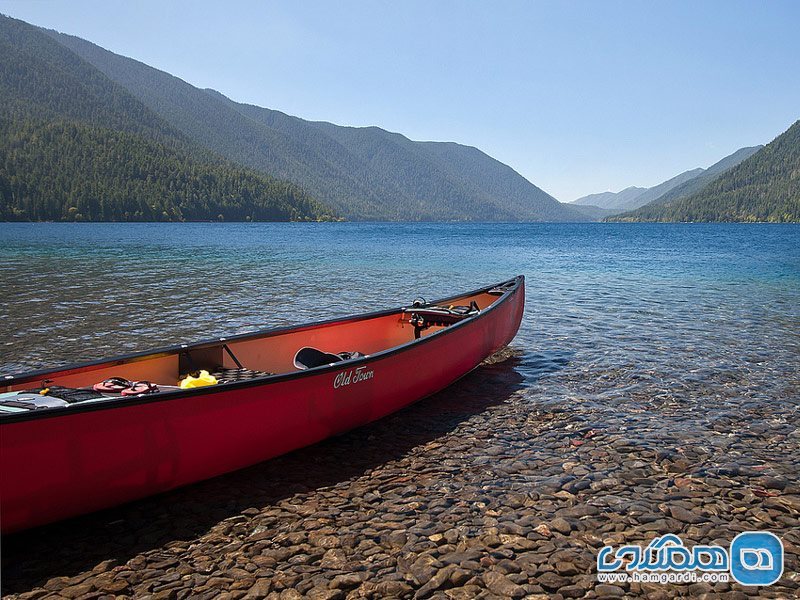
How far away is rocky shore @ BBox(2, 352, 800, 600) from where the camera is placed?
513 centimetres

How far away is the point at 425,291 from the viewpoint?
2689cm

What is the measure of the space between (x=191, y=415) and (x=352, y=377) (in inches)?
97.6

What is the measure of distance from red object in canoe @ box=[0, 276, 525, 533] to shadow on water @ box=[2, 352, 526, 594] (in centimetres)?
21

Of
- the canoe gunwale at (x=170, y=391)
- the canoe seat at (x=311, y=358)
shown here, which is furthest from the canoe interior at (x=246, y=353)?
the canoe seat at (x=311, y=358)

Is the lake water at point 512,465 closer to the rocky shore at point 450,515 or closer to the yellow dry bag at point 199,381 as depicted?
the rocky shore at point 450,515

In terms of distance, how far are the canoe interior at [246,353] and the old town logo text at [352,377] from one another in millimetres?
1274

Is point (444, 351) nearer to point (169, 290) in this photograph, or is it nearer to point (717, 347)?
point (717, 347)

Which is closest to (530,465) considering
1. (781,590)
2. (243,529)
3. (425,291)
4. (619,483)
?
(619,483)

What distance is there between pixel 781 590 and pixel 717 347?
10.7 metres

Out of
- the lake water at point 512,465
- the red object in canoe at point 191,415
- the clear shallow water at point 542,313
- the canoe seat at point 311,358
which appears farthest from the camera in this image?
the clear shallow water at point 542,313

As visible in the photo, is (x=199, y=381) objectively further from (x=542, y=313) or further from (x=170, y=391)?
(x=542, y=313)

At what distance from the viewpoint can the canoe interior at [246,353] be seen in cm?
713

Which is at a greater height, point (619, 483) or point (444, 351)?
point (444, 351)

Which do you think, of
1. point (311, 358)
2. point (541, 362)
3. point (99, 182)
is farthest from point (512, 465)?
point (99, 182)
